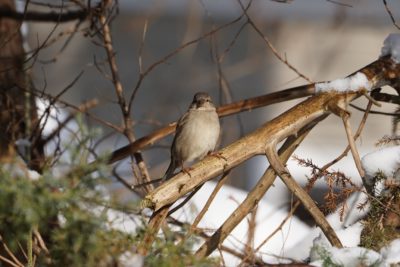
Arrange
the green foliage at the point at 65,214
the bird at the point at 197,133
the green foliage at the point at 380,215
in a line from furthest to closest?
the bird at the point at 197,133 → the green foliage at the point at 380,215 → the green foliage at the point at 65,214

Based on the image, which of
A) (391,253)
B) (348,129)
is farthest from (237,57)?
(391,253)

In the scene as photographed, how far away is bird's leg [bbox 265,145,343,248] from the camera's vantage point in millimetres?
2872

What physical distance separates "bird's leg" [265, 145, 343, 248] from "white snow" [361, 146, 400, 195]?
9.6 inches

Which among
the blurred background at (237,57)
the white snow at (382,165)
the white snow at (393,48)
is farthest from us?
the blurred background at (237,57)

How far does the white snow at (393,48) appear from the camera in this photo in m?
3.44

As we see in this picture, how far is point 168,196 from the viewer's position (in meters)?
2.98

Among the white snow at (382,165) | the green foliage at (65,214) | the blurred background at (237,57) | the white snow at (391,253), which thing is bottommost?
the green foliage at (65,214)

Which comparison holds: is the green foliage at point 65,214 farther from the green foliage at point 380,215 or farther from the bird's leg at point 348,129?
the bird's leg at point 348,129

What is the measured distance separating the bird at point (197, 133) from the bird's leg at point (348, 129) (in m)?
1.49

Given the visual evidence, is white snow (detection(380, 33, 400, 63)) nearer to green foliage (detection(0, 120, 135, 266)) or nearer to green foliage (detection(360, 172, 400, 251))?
green foliage (detection(360, 172, 400, 251))

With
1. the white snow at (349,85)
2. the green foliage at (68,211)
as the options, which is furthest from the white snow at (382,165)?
the green foliage at (68,211)

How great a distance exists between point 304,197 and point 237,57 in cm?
598

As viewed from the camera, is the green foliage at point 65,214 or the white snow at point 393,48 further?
the white snow at point 393,48

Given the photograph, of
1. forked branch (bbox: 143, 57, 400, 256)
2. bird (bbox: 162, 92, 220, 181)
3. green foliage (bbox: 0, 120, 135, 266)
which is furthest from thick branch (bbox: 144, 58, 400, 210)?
bird (bbox: 162, 92, 220, 181)
